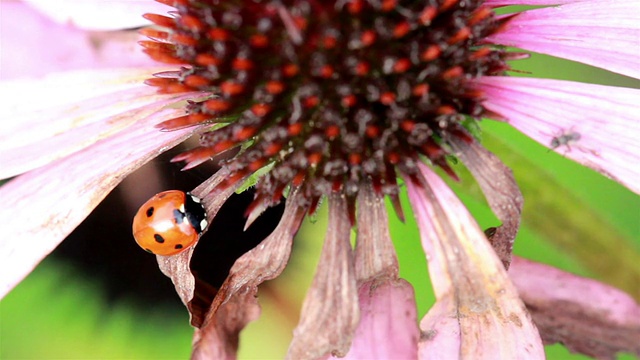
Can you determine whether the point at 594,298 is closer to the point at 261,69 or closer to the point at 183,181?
the point at 261,69

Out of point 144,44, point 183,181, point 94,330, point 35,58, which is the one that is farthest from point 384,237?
point 94,330

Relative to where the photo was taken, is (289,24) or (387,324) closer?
(289,24)

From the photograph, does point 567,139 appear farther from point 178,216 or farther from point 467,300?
point 178,216

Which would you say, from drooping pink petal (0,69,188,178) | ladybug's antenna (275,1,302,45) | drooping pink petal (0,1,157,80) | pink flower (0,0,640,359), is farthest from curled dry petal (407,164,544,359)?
drooping pink petal (0,1,157,80)

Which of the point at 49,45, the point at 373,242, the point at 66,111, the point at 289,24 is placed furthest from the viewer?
the point at 49,45

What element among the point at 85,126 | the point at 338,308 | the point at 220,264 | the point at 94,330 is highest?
the point at 85,126

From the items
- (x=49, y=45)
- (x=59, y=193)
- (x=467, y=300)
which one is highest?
(x=49, y=45)

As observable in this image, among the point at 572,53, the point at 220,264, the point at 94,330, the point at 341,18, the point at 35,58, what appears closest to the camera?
the point at 341,18

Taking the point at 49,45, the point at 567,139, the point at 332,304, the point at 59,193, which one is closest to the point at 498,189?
the point at 567,139
